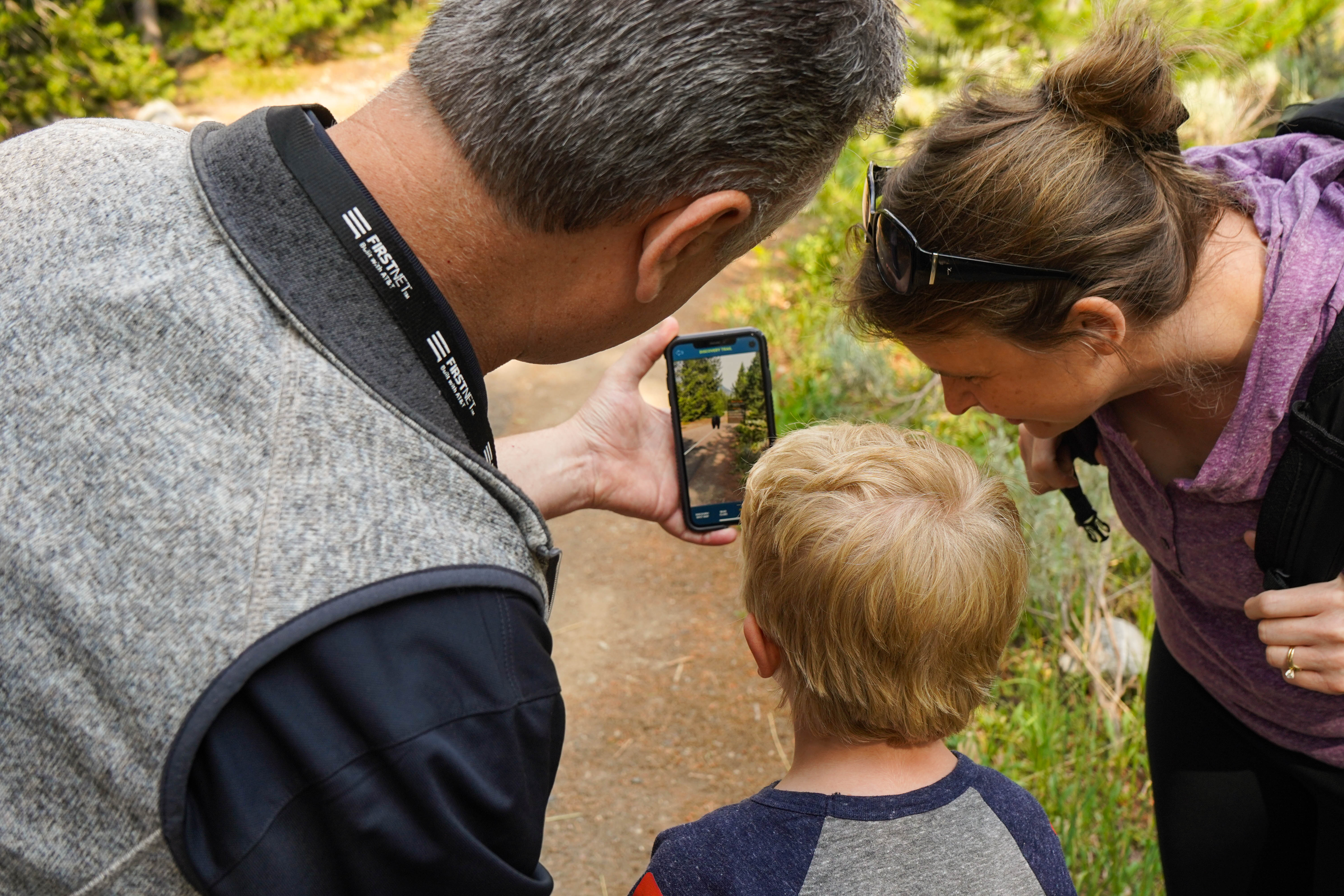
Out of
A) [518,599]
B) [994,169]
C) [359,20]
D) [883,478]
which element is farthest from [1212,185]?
[359,20]

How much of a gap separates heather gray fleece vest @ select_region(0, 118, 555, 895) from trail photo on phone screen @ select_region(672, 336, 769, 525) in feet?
3.48

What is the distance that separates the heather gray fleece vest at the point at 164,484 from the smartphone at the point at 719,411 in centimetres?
106

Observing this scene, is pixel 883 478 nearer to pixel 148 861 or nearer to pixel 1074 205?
pixel 1074 205

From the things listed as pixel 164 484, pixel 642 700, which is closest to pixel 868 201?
pixel 164 484

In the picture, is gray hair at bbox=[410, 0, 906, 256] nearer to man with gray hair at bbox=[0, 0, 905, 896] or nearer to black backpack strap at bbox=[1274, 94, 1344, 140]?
man with gray hair at bbox=[0, 0, 905, 896]

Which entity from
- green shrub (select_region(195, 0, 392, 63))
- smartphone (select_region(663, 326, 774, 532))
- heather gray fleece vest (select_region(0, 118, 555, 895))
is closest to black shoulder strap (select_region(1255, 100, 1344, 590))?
smartphone (select_region(663, 326, 774, 532))

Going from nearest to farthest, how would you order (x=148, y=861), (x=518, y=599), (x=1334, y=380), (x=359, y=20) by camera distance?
(x=148, y=861)
(x=518, y=599)
(x=1334, y=380)
(x=359, y=20)

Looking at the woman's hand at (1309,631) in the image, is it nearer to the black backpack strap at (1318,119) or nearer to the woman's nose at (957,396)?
the woman's nose at (957,396)

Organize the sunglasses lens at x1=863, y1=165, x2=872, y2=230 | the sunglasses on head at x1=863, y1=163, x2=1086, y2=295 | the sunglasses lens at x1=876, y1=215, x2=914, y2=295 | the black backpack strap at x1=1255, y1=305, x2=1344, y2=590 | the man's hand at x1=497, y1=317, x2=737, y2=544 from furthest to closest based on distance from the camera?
the man's hand at x1=497, y1=317, x2=737, y2=544, the sunglasses lens at x1=863, y1=165, x2=872, y2=230, the sunglasses lens at x1=876, y1=215, x2=914, y2=295, the sunglasses on head at x1=863, y1=163, x2=1086, y2=295, the black backpack strap at x1=1255, y1=305, x2=1344, y2=590

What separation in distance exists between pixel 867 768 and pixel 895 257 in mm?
901

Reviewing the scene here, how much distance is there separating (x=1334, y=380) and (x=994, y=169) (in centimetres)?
59

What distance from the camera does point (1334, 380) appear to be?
1479mm

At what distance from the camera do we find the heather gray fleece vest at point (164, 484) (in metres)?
0.93

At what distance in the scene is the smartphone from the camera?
211 cm
